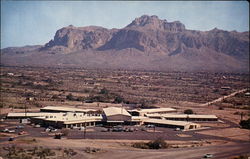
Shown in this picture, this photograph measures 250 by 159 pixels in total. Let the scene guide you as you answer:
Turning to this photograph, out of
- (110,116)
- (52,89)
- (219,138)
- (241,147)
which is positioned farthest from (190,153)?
(52,89)

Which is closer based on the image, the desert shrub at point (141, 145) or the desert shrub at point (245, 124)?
the desert shrub at point (141, 145)

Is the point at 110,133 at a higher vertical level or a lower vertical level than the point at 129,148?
higher

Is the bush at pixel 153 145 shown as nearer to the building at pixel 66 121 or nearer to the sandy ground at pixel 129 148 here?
the sandy ground at pixel 129 148

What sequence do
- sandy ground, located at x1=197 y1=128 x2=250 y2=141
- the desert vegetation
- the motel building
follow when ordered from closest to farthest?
sandy ground, located at x1=197 y1=128 x2=250 y2=141
the motel building
the desert vegetation

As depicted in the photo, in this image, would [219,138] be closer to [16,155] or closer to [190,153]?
[190,153]

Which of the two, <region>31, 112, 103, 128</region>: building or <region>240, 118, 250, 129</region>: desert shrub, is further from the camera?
<region>240, 118, 250, 129</region>: desert shrub

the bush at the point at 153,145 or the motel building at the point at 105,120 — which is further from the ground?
the motel building at the point at 105,120

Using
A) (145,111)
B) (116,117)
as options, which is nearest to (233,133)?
(116,117)

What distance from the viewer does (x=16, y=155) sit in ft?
127

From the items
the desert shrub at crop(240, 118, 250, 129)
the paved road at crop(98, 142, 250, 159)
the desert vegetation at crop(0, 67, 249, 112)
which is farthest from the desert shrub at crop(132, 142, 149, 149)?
the desert vegetation at crop(0, 67, 249, 112)

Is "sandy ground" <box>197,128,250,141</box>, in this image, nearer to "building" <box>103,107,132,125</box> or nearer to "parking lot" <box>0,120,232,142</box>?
"parking lot" <box>0,120,232,142</box>

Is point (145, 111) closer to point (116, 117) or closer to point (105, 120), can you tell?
point (116, 117)

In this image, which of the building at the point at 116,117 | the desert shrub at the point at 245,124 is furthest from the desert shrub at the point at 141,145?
the desert shrub at the point at 245,124

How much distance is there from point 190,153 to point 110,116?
23482mm
